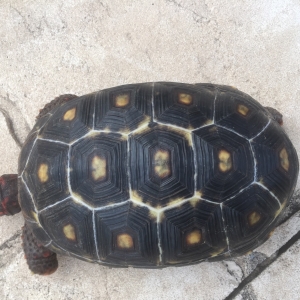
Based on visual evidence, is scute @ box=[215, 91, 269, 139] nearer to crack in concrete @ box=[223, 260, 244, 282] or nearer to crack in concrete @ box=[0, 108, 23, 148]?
crack in concrete @ box=[223, 260, 244, 282]

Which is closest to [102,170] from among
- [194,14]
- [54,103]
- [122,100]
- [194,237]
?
[122,100]

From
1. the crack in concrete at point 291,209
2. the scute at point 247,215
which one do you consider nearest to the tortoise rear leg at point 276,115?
the crack in concrete at point 291,209

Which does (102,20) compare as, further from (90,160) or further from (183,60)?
(90,160)

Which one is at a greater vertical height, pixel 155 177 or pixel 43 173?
pixel 155 177

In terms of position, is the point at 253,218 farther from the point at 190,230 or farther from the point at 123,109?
the point at 123,109

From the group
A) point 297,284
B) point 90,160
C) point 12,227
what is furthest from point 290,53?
point 12,227

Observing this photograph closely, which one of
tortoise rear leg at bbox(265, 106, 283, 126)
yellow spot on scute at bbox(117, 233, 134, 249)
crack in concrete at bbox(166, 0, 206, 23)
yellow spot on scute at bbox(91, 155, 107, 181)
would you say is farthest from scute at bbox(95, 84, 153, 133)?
crack in concrete at bbox(166, 0, 206, 23)

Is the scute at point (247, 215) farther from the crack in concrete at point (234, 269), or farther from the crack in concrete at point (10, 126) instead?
the crack in concrete at point (10, 126)
